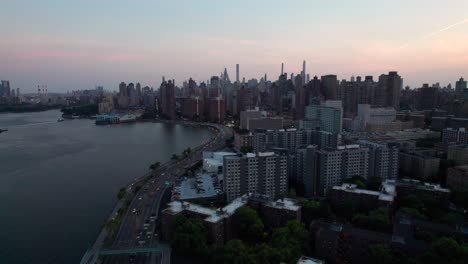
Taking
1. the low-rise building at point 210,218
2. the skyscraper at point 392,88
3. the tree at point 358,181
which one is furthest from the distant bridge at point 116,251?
the skyscraper at point 392,88

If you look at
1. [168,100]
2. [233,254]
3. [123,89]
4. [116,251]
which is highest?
[123,89]

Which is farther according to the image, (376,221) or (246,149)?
(246,149)

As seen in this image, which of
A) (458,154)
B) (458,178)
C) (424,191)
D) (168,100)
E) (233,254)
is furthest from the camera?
(168,100)

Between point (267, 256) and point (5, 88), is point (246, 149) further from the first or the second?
point (5, 88)

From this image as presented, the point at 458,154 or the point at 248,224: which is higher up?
the point at 458,154

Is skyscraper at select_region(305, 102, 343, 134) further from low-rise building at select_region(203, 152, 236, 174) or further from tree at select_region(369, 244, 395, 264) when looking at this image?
tree at select_region(369, 244, 395, 264)

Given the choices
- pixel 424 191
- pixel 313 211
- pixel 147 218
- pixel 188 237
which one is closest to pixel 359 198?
pixel 313 211

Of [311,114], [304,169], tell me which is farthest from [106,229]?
[311,114]
